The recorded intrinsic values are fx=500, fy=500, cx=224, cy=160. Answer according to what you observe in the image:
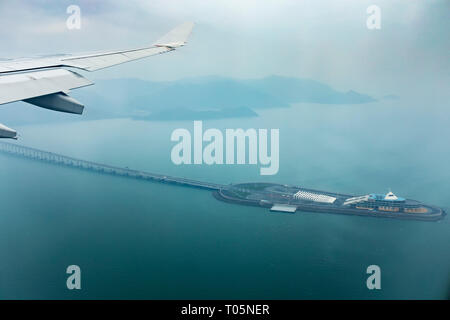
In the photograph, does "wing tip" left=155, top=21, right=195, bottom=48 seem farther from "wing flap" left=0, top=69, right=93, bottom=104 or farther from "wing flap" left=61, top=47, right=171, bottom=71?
"wing flap" left=0, top=69, right=93, bottom=104

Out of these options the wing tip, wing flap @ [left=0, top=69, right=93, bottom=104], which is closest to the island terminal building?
the wing tip

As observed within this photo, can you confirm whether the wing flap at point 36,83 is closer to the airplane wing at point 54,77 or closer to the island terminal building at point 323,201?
the airplane wing at point 54,77

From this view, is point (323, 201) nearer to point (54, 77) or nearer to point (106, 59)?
point (106, 59)

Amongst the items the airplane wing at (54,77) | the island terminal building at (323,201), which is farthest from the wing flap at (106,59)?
the island terminal building at (323,201)
